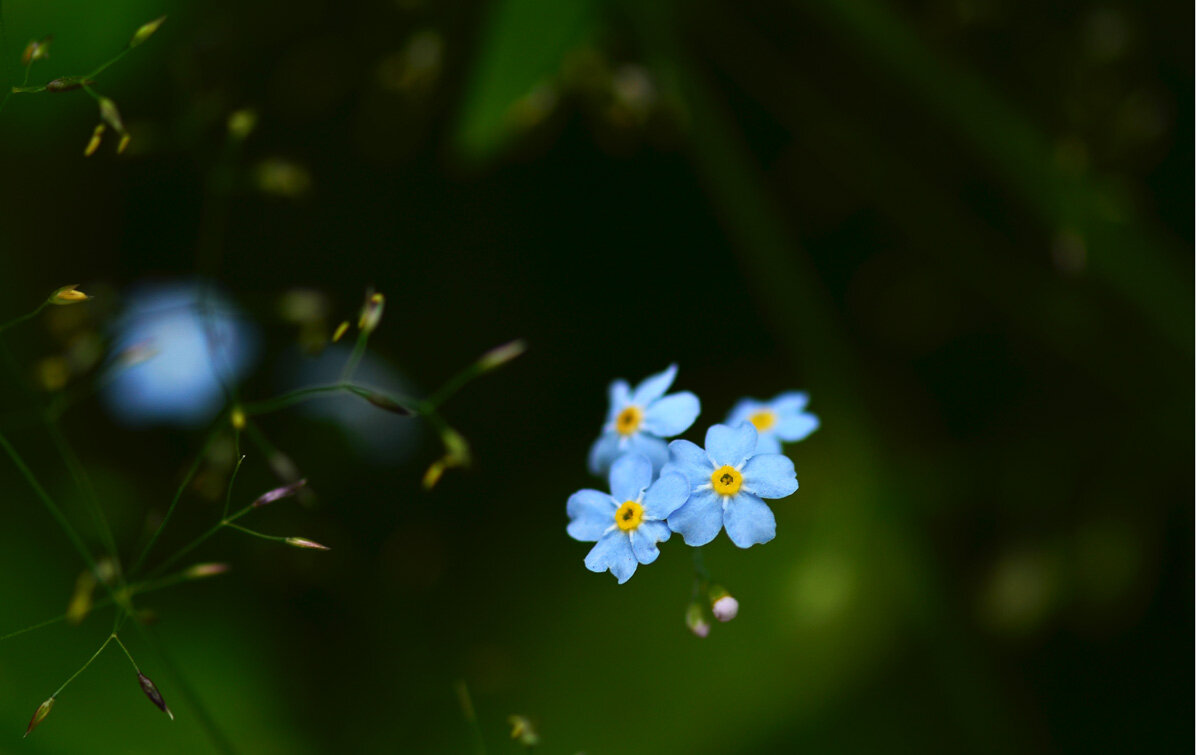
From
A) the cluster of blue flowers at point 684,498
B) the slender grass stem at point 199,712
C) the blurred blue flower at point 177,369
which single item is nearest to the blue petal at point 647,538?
the cluster of blue flowers at point 684,498

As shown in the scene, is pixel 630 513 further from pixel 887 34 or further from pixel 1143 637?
pixel 1143 637

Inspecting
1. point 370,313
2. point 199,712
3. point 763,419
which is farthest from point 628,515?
point 199,712

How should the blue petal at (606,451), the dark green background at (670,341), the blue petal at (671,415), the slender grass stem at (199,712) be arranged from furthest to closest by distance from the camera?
the dark green background at (670,341)
the slender grass stem at (199,712)
the blue petal at (606,451)
the blue petal at (671,415)

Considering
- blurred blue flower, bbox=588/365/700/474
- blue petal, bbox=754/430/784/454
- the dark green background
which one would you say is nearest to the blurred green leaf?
the dark green background

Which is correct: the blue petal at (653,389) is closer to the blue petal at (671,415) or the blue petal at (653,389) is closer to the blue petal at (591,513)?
the blue petal at (671,415)

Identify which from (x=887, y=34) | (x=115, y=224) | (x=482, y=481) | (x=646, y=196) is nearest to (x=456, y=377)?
(x=482, y=481)

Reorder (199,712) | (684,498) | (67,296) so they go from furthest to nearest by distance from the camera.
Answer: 1. (199,712)
2. (67,296)
3. (684,498)

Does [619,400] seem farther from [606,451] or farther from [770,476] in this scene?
[770,476]
